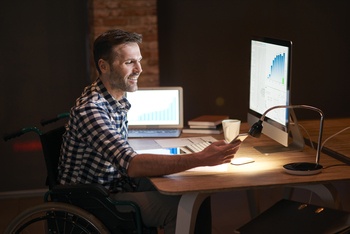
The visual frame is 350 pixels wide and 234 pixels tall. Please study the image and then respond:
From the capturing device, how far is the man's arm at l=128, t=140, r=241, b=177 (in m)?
2.84

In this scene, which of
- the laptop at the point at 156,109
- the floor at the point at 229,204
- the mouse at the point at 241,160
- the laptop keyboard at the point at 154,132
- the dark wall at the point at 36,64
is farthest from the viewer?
the dark wall at the point at 36,64

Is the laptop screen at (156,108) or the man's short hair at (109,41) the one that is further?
the laptop screen at (156,108)

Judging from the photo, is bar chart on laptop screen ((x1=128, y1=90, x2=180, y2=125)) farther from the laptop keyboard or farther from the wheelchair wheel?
the wheelchair wheel

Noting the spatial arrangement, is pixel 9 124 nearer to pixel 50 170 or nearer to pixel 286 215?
pixel 50 170

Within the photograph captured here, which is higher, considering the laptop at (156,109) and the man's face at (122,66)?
the man's face at (122,66)

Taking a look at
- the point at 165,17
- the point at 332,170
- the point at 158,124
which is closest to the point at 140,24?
the point at 165,17

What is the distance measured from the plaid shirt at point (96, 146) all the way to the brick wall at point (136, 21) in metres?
1.70

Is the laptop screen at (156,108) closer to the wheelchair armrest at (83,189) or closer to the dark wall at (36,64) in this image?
the wheelchair armrest at (83,189)

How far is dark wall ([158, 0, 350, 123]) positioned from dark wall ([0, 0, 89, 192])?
24.8 inches

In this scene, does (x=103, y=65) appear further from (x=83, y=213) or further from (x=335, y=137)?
(x=335, y=137)

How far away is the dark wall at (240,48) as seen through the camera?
507 cm

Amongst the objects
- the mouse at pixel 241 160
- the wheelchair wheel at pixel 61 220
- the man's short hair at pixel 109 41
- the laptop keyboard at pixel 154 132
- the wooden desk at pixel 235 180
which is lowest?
the wheelchair wheel at pixel 61 220

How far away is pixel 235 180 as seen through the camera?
111 inches

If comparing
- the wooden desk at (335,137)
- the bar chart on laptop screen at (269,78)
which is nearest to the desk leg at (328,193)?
the wooden desk at (335,137)
